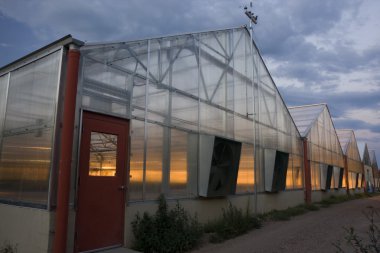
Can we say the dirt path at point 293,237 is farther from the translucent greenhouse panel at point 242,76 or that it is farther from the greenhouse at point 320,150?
the greenhouse at point 320,150

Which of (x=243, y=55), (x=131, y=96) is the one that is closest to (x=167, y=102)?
(x=131, y=96)

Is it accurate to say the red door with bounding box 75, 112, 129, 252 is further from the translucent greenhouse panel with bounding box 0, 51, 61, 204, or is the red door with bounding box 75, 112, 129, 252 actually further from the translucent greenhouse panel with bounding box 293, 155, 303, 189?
the translucent greenhouse panel with bounding box 293, 155, 303, 189

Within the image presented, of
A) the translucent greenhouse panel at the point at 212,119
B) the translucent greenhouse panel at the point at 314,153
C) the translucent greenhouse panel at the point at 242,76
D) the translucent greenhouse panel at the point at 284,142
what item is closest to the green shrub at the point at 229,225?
the translucent greenhouse panel at the point at 212,119

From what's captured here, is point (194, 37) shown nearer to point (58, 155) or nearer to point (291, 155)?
point (58, 155)

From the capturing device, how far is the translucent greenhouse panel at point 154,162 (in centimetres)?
795

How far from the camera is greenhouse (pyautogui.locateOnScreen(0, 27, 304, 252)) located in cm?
623

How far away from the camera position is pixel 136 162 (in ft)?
25.0

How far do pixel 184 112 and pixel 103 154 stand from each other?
3.14 metres

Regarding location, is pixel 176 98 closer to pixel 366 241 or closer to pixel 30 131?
pixel 30 131

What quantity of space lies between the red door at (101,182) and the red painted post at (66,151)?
638 millimetres

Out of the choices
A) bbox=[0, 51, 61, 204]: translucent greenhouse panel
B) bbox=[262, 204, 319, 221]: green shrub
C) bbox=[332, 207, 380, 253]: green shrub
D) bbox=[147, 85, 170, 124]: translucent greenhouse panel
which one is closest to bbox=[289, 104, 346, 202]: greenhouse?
bbox=[262, 204, 319, 221]: green shrub

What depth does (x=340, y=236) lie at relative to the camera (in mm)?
9445

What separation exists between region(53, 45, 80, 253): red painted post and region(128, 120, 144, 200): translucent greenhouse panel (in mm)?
1797

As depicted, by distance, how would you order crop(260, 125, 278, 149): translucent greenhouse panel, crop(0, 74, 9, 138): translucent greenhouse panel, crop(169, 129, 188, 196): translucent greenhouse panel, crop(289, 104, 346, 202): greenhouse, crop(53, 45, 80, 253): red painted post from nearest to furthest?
crop(53, 45, 80, 253): red painted post < crop(0, 74, 9, 138): translucent greenhouse panel < crop(169, 129, 188, 196): translucent greenhouse panel < crop(260, 125, 278, 149): translucent greenhouse panel < crop(289, 104, 346, 202): greenhouse
